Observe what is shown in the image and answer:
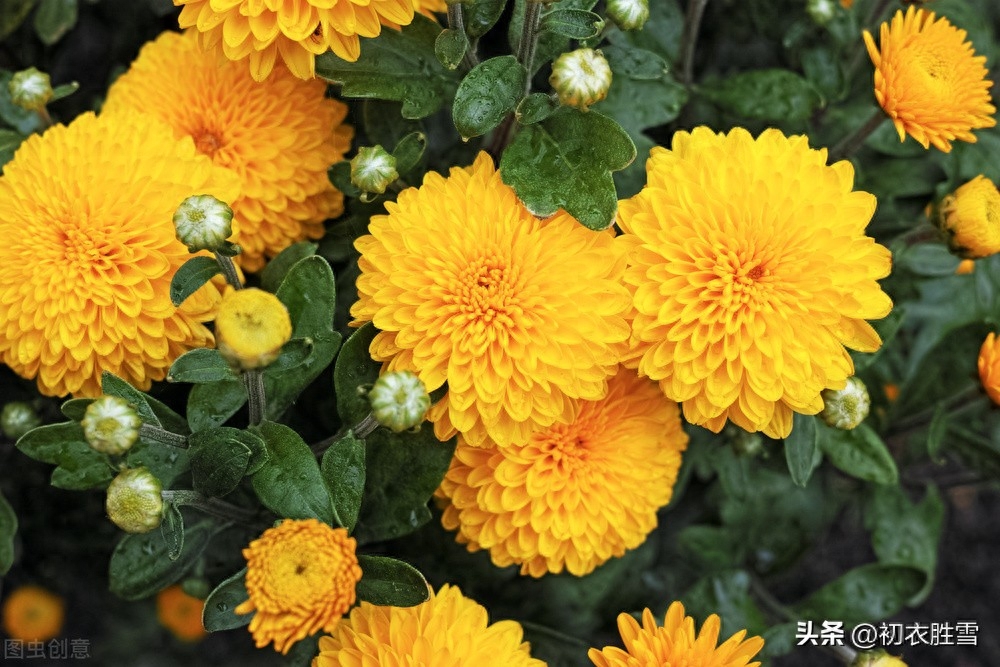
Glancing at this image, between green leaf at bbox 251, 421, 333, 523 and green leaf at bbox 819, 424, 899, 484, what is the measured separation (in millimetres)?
970

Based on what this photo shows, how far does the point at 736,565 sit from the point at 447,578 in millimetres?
689

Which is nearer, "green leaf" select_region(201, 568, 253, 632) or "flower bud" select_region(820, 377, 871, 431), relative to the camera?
"green leaf" select_region(201, 568, 253, 632)

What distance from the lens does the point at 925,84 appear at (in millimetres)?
1541

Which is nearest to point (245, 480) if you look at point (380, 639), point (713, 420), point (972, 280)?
point (380, 639)

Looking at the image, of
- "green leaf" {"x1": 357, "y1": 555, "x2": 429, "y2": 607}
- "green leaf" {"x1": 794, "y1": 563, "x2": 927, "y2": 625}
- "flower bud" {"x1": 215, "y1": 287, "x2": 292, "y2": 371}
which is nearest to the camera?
"flower bud" {"x1": 215, "y1": 287, "x2": 292, "y2": 371}

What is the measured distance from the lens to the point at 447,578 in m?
1.83

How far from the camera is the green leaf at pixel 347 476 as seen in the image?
138 centimetres

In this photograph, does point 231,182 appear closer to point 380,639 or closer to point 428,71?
point 428,71

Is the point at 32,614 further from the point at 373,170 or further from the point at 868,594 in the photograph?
the point at 868,594

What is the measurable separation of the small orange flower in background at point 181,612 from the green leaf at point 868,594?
4.59ft

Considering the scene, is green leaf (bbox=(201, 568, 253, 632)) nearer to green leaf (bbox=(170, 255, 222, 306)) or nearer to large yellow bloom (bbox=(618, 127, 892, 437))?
green leaf (bbox=(170, 255, 222, 306))

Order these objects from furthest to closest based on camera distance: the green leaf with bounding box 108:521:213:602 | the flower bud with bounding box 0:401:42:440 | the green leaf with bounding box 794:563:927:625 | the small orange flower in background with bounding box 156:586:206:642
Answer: the small orange flower in background with bounding box 156:586:206:642
the green leaf with bounding box 794:563:927:625
the flower bud with bounding box 0:401:42:440
the green leaf with bounding box 108:521:213:602

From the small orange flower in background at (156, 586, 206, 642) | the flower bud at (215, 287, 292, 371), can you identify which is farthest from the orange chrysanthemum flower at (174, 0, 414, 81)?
the small orange flower in background at (156, 586, 206, 642)

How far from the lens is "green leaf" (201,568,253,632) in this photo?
1.35 meters
